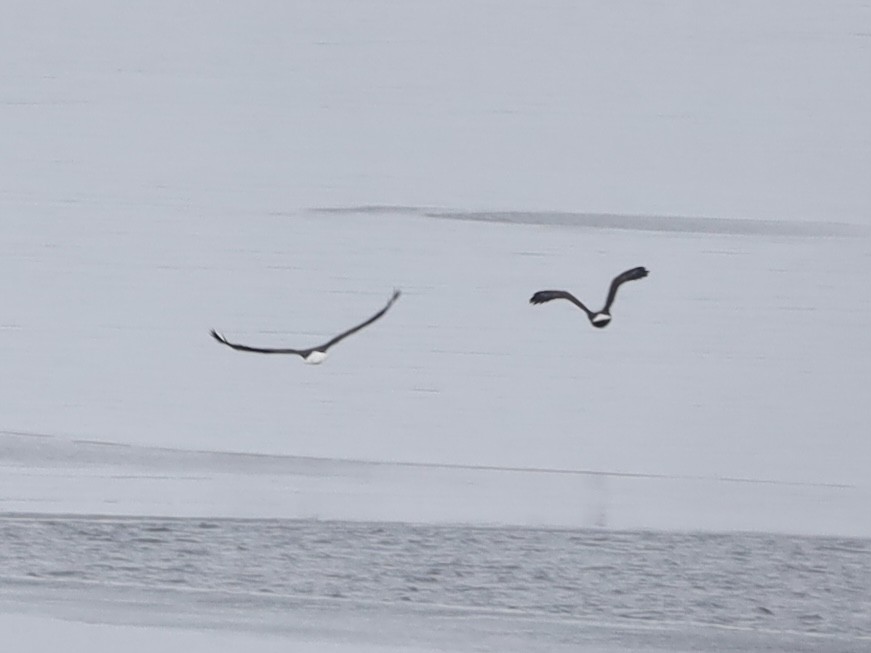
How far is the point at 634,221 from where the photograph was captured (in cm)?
817

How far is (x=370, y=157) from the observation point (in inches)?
Result: 346

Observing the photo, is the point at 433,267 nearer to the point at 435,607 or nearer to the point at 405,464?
the point at 405,464

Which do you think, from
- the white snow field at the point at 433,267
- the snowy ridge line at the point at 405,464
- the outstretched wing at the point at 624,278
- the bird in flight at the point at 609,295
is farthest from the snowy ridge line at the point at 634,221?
the snowy ridge line at the point at 405,464

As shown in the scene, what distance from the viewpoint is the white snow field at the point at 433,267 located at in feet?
19.3

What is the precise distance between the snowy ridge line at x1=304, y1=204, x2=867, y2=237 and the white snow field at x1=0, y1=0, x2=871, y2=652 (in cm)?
2

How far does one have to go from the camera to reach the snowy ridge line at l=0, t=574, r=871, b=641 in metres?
4.79

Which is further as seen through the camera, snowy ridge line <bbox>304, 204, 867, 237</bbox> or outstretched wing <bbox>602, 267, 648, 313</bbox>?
snowy ridge line <bbox>304, 204, 867, 237</bbox>

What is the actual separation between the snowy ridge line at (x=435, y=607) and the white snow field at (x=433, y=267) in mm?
90

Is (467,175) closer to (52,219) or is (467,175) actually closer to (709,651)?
(52,219)

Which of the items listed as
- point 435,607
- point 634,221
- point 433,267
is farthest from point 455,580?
point 634,221

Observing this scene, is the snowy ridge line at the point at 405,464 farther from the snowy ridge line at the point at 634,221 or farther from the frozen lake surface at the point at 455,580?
the snowy ridge line at the point at 634,221

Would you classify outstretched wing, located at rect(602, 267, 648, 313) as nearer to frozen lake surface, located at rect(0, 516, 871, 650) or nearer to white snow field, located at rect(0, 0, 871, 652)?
white snow field, located at rect(0, 0, 871, 652)

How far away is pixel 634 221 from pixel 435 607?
361cm

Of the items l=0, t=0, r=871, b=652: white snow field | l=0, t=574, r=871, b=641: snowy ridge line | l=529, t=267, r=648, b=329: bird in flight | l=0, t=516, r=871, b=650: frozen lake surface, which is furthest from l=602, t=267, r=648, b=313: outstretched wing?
l=0, t=574, r=871, b=641: snowy ridge line
